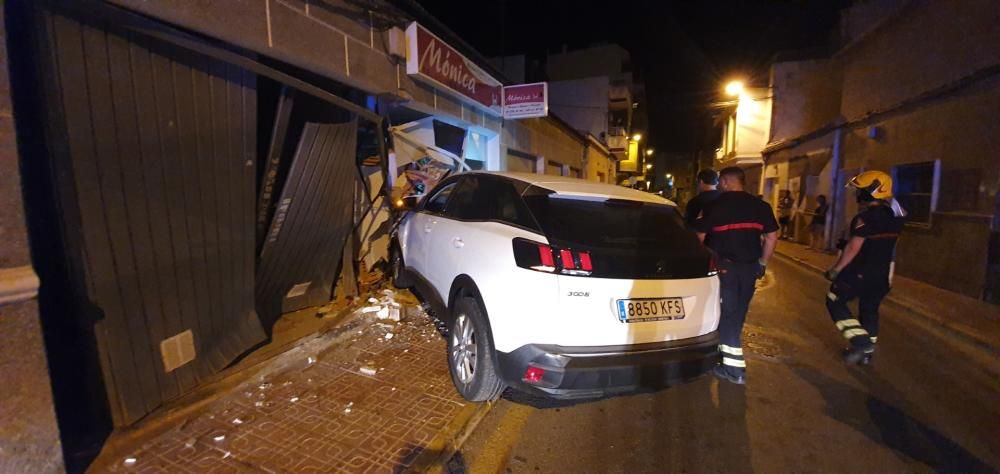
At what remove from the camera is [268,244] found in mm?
4012

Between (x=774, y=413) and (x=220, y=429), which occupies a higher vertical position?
(x=220, y=429)

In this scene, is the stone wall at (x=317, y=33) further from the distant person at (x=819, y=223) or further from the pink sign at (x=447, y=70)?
the distant person at (x=819, y=223)

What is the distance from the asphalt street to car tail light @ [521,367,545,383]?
499mm

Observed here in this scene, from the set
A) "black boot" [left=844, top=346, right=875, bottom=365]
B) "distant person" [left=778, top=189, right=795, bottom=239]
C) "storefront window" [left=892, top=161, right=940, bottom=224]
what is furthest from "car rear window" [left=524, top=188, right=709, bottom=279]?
"distant person" [left=778, top=189, right=795, bottom=239]

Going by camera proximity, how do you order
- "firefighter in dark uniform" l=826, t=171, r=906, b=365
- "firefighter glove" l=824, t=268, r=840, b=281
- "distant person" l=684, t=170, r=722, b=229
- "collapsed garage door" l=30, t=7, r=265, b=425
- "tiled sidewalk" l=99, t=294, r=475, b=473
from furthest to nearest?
"distant person" l=684, t=170, r=722, b=229, "firefighter glove" l=824, t=268, r=840, b=281, "firefighter in dark uniform" l=826, t=171, r=906, b=365, "tiled sidewalk" l=99, t=294, r=475, b=473, "collapsed garage door" l=30, t=7, r=265, b=425

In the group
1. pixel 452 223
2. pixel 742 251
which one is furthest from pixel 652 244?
pixel 452 223

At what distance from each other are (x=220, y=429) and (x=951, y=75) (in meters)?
11.4

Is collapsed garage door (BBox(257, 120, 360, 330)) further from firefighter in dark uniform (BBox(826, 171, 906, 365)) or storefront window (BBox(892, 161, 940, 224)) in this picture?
storefront window (BBox(892, 161, 940, 224))

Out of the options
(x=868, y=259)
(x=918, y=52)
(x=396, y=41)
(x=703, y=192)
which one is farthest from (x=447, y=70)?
(x=918, y=52)

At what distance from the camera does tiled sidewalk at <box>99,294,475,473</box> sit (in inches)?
92.0

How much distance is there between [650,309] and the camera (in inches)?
101

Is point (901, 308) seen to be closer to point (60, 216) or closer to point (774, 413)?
point (774, 413)

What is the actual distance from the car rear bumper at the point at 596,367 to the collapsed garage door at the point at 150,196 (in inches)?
89.9

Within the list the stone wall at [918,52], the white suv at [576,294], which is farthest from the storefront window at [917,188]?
the white suv at [576,294]
